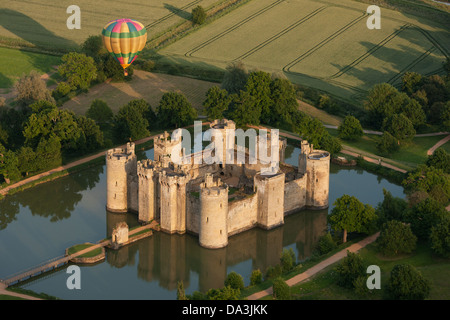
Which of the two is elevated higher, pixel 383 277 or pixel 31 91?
pixel 31 91

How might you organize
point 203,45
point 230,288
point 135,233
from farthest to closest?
1. point 203,45
2. point 135,233
3. point 230,288

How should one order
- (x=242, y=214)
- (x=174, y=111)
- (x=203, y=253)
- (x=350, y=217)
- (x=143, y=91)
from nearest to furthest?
(x=203, y=253)
(x=350, y=217)
(x=242, y=214)
(x=174, y=111)
(x=143, y=91)

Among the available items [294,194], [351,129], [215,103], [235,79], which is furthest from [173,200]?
[235,79]

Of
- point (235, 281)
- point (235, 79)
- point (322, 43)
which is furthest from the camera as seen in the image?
point (322, 43)

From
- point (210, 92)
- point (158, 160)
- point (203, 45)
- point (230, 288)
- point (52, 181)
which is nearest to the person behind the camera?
point (230, 288)

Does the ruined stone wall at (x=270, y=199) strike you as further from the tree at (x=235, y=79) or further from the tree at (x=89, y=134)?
the tree at (x=235, y=79)

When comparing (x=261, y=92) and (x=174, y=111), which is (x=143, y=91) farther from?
(x=261, y=92)

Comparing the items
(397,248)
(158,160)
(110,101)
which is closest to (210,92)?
(110,101)

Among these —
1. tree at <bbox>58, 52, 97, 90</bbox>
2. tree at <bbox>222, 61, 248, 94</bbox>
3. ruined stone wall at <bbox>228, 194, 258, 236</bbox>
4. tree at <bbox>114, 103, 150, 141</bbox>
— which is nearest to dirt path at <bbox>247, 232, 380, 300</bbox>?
ruined stone wall at <bbox>228, 194, 258, 236</bbox>
